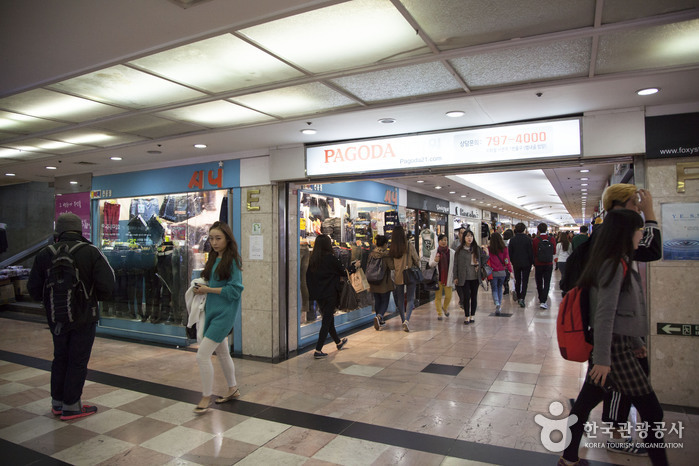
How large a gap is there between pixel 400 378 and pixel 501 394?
1119mm

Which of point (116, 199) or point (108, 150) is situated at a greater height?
point (108, 150)

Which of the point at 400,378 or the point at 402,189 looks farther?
the point at 402,189

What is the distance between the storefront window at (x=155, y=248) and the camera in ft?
23.0

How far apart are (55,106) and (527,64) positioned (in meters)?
4.44

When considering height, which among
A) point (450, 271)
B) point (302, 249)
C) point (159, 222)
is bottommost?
point (450, 271)

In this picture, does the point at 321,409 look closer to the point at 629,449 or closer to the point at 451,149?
the point at 629,449

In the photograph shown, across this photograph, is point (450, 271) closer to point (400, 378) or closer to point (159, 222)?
point (400, 378)

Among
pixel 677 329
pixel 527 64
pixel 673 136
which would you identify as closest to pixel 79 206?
pixel 527 64

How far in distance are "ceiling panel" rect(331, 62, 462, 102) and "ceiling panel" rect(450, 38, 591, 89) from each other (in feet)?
0.52

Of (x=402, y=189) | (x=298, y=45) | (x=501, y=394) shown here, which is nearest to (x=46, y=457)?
(x=298, y=45)

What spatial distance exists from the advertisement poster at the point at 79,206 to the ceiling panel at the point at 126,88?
4804 mm

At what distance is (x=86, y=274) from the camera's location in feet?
13.1

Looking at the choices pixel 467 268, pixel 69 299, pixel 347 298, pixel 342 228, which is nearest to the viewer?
pixel 69 299

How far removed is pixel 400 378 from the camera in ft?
16.3
